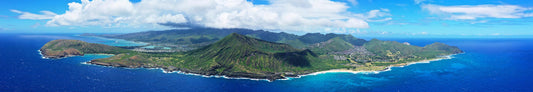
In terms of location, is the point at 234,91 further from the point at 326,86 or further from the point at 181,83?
the point at 326,86

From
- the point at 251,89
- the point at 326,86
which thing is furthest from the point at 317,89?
the point at 251,89

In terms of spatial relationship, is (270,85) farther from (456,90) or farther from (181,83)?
(456,90)

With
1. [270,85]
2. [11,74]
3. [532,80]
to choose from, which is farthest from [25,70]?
[532,80]

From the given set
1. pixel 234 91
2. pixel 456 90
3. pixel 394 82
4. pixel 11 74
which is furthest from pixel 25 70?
pixel 456 90

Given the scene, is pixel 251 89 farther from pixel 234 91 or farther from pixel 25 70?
pixel 25 70

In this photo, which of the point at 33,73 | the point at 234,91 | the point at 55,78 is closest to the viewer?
the point at 234,91

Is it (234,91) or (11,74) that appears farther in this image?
(11,74)

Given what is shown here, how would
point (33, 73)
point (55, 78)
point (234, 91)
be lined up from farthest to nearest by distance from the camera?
point (33, 73) → point (55, 78) → point (234, 91)
